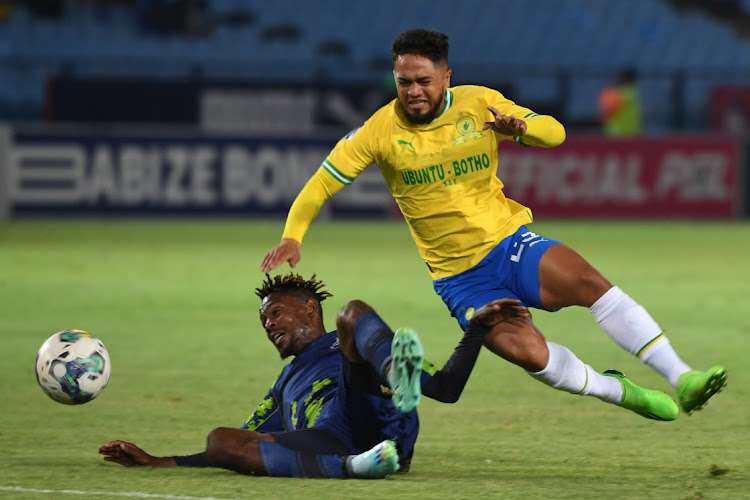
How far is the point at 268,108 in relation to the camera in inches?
836

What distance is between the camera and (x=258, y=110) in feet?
69.6

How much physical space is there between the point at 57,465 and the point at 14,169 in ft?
48.0

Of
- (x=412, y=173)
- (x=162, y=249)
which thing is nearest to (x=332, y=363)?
(x=412, y=173)

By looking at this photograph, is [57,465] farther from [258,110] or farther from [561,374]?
[258,110]

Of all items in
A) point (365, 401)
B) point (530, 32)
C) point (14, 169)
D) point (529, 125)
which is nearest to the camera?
point (365, 401)

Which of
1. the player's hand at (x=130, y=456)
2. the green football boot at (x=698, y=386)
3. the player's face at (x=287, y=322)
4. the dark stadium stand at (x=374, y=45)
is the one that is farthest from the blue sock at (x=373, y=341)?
the dark stadium stand at (x=374, y=45)

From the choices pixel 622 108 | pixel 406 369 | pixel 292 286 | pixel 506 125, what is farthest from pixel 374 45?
pixel 406 369

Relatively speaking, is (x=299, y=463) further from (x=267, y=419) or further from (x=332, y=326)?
(x=332, y=326)

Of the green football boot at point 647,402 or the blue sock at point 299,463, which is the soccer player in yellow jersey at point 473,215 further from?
the blue sock at point 299,463

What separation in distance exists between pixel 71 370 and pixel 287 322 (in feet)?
3.43

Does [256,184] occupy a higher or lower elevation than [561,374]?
higher

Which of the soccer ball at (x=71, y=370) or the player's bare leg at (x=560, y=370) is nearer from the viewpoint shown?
the player's bare leg at (x=560, y=370)

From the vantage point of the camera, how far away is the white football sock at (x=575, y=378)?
5523 mm

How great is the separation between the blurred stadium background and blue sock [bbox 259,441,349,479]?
15061 millimetres
